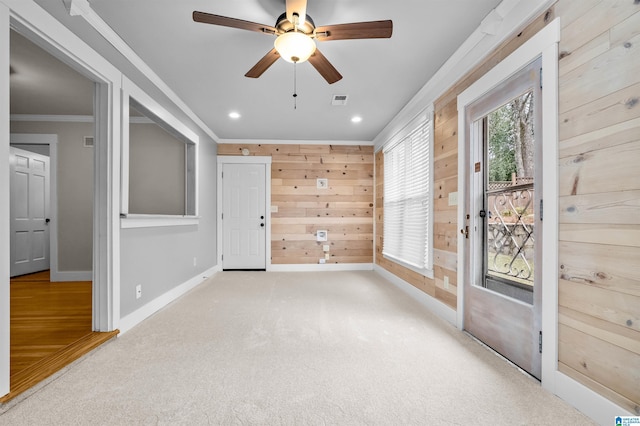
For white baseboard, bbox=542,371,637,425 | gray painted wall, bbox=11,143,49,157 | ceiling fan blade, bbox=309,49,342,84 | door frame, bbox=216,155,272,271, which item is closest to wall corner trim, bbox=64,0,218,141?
ceiling fan blade, bbox=309,49,342,84

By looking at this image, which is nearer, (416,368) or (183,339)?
(416,368)

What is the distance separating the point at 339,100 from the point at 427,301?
8.31 feet

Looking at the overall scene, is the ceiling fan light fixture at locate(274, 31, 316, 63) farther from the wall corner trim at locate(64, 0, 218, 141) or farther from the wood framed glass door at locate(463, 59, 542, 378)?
the wood framed glass door at locate(463, 59, 542, 378)

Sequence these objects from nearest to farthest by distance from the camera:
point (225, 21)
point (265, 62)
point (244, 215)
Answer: point (225, 21)
point (265, 62)
point (244, 215)

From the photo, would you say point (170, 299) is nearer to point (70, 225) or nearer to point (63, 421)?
point (63, 421)

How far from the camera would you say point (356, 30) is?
1.92m

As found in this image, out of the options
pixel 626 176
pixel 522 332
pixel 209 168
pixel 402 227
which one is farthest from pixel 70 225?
pixel 626 176

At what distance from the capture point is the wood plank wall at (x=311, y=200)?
566cm

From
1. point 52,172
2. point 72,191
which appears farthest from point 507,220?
point 52,172

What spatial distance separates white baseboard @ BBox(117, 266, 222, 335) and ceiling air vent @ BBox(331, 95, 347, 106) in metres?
2.97

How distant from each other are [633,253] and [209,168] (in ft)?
16.7

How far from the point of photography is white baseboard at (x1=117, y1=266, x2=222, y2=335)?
8.68 feet

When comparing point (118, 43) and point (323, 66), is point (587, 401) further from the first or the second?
point (118, 43)

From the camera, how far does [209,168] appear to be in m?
5.15
